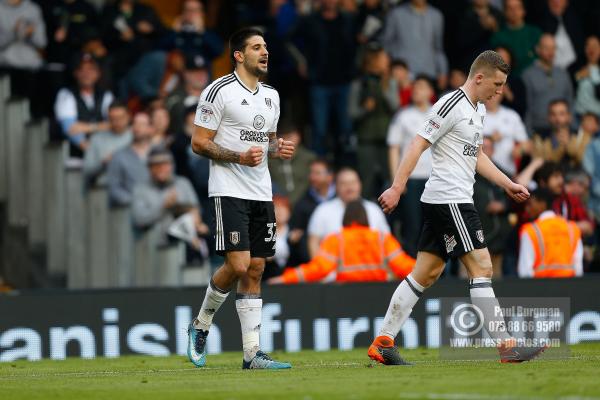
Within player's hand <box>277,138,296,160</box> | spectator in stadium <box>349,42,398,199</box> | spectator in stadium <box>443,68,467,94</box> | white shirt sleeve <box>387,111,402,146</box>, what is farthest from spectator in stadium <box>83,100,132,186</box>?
player's hand <box>277,138,296,160</box>

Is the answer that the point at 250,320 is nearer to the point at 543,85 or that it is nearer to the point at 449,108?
the point at 449,108

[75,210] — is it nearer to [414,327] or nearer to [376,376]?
[414,327]

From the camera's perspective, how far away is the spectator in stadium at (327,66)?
784 inches

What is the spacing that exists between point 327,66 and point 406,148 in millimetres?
2288

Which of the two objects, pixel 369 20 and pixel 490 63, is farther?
Result: pixel 369 20

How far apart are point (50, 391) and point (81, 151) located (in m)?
9.07

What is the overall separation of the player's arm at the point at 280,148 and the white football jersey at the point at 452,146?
1061 mm

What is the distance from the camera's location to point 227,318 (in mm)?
15867

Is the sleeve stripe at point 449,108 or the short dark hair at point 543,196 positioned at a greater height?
the sleeve stripe at point 449,108

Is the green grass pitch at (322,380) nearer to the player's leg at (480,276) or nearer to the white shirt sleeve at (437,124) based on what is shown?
the player's leg at (480,276)

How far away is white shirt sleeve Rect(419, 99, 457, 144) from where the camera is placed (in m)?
11.4

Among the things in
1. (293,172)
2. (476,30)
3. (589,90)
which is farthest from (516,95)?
(293,172)

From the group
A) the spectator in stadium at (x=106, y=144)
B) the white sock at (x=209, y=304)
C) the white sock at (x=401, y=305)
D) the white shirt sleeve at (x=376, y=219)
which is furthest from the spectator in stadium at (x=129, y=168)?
the white sock at (x=401, y=305)

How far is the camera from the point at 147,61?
19859mm
